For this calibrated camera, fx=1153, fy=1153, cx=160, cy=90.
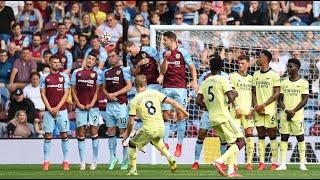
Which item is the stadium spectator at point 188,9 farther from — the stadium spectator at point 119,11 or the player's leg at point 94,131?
the player's leg at point 94,131

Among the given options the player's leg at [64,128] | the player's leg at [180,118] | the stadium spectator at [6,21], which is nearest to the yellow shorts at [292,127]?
the player's leg at [180,118]

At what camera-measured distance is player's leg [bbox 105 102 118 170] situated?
75.4 feet

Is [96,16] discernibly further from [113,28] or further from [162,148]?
[162,148]

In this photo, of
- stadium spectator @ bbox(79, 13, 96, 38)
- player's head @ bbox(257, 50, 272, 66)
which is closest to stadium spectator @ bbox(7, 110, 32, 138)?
stadium spectator @ bbox(79, 13, 96, 38)

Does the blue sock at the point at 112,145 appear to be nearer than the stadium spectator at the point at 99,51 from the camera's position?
Yes

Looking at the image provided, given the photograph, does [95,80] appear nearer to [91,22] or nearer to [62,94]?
[62,94]

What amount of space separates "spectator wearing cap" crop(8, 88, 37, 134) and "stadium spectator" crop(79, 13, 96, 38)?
3094mm

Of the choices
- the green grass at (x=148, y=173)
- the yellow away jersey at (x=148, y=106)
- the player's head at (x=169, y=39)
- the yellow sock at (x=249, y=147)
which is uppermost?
the player's head at (x=169, y=39)

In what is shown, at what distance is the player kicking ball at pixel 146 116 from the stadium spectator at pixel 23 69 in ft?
24.8

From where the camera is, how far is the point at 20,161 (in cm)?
2528

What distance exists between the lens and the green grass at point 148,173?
19.6 m

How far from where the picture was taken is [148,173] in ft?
67.9

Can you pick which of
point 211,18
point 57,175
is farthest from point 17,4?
point 57,175

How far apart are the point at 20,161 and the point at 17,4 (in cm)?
625
